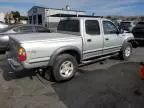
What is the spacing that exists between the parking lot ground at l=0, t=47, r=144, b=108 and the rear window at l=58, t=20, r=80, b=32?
1553 millimetres

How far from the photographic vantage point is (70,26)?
240 inches

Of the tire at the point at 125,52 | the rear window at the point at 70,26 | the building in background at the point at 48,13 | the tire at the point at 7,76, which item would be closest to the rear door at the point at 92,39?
the rear window at the point at 70,26

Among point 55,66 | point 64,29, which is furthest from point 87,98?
point 64,29

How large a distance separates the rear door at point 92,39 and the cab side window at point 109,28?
1.22 feet

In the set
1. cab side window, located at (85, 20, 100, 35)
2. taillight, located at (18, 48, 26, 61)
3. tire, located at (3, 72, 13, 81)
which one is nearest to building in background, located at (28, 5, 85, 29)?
cab side window, located at (85, 20, 100, 35)

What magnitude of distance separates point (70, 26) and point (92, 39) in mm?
975

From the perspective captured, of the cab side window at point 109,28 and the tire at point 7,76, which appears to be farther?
the cab side window at point 109,28

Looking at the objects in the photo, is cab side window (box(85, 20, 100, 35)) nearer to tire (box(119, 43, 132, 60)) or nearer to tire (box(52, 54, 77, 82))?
tire (box(52, 54, 77, 82))

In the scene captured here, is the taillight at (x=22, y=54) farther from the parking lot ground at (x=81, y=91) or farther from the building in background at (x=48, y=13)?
the building in background at (x=48, y=13)

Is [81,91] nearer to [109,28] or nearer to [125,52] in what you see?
[109,28]

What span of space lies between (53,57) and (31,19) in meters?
25.9

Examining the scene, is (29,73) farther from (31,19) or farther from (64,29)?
(31,19)

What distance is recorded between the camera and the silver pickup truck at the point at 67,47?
4383 mm

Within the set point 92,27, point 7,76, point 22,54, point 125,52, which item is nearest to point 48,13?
point 125,52
